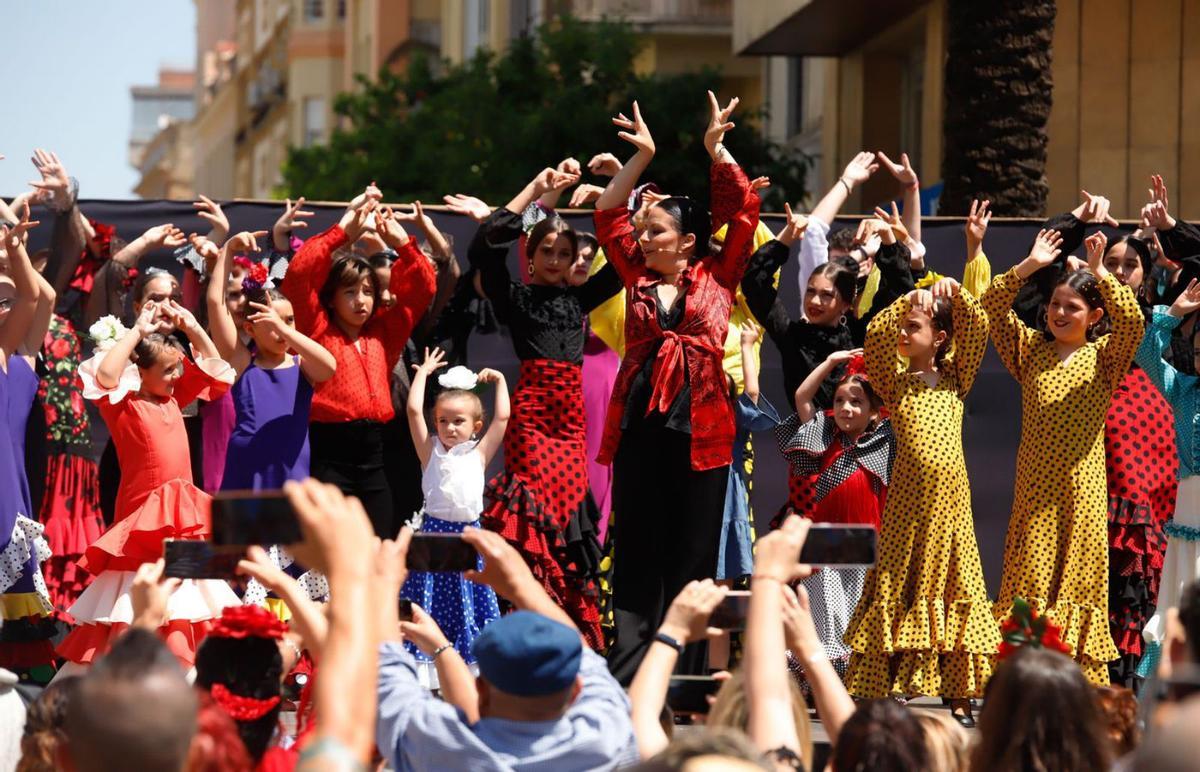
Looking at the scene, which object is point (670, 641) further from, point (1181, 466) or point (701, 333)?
point (1181, 466)

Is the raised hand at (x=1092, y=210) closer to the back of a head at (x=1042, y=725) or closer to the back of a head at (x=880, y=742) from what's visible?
the back of a head at (x=1042, y=725)

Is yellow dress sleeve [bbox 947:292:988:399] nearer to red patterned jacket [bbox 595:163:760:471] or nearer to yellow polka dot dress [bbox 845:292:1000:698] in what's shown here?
yellow polka dot dress [bbox 845:292:1000:698]

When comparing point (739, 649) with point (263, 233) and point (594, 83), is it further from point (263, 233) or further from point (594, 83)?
point (594, 83)

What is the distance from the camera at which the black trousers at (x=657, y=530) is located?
6.82 meters

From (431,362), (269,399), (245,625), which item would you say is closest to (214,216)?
(269,399)

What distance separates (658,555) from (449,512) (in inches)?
43.2

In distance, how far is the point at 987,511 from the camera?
9.06 meters

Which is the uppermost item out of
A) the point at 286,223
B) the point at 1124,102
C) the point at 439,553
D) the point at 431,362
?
the point at 1124,102

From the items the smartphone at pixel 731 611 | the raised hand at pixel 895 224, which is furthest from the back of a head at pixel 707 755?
the raised hand at pixel 895 224

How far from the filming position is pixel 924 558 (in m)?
7.26

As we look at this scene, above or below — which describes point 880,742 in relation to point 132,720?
below

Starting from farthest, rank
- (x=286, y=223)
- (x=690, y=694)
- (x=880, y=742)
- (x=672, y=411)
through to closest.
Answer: (x=286, y=223) < (x=672, y=411) < (x=690, y=694) < (x=880, y=742)

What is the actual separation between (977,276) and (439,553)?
4.51 m

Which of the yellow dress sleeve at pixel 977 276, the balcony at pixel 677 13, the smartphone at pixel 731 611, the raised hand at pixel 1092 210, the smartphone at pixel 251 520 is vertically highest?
the balcony at pixel 677 13
